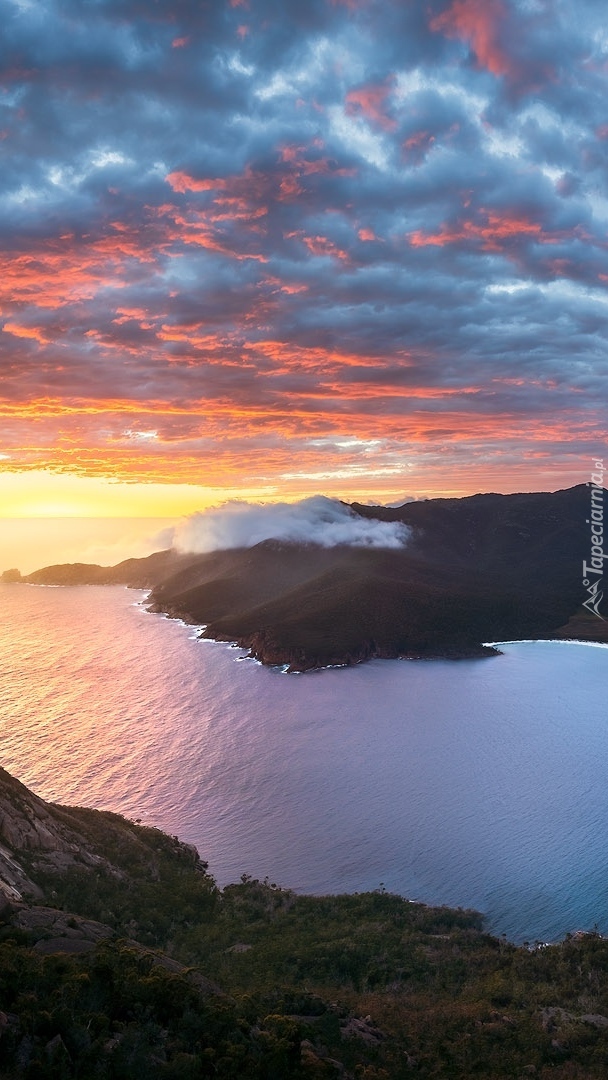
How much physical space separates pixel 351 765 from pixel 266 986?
35618mm

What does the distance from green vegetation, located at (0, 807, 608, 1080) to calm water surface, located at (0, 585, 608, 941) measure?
5.45 m

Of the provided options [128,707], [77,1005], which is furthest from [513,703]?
[77,1005]

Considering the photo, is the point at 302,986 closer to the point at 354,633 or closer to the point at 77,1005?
the point at 77,1005

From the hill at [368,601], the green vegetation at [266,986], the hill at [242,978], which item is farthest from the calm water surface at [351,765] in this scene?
the hill at [368,601]

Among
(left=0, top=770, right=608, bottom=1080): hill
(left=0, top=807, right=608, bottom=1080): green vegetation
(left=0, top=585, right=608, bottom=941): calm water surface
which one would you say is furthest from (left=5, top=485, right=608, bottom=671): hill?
(left=0, top=770, right=608, bottom=1080): hill

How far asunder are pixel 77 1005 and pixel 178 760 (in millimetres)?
→ 44806

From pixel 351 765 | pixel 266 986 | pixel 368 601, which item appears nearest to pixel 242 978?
pixel 266 986

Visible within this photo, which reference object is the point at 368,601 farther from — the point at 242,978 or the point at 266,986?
the point at 266,986

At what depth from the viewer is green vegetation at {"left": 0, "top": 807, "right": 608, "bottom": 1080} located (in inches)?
704

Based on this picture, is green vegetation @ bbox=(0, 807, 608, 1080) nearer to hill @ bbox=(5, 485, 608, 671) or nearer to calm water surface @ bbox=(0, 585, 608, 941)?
calm water surface @ bbox=(0, 585, 608, 941)

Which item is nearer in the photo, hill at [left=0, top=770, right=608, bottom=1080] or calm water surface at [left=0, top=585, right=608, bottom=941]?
hill at [left=0, top=770, right=608, bottom=1080]

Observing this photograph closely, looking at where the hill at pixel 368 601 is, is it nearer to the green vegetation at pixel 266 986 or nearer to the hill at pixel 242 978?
the green vegetation at pixel 266 986

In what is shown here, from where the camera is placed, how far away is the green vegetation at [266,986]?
17.9m

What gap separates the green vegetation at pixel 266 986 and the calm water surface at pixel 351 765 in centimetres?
545
